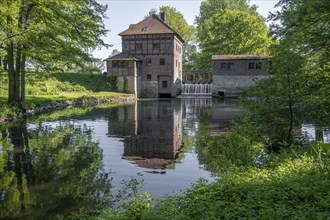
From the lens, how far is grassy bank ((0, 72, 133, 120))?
21.7 m

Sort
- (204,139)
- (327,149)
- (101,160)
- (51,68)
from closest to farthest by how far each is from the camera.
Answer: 1. (327,149)
2. (101,160)
3. (204,139)
4. (51,68)

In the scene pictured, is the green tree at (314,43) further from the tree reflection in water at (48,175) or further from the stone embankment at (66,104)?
the stone embankment at (66,104)

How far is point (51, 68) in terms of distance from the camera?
71.0 ft

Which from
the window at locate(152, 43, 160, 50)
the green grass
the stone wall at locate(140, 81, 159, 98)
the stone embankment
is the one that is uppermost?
the window at locate(152, 43, 160, 50)

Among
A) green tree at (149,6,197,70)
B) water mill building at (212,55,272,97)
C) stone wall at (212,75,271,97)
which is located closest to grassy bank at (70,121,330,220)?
water mill building at (212,55,272,97)

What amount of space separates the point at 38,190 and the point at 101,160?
314cm

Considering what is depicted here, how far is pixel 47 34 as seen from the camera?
19.4 meters

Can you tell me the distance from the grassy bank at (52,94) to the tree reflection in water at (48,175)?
24.0 feet

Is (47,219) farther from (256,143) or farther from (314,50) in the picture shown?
(314,50)

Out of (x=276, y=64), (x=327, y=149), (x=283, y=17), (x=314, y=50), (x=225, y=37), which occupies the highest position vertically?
(x=225, y=37)

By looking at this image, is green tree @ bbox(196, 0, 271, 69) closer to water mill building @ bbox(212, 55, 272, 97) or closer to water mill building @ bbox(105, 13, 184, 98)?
water mill building @ bbox(212, 55, 272, 97)

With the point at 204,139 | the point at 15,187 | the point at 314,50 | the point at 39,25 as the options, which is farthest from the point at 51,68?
the point at 314,50

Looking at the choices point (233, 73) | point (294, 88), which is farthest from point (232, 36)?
point (294, 88)

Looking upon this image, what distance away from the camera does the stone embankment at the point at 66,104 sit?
20.0 m
